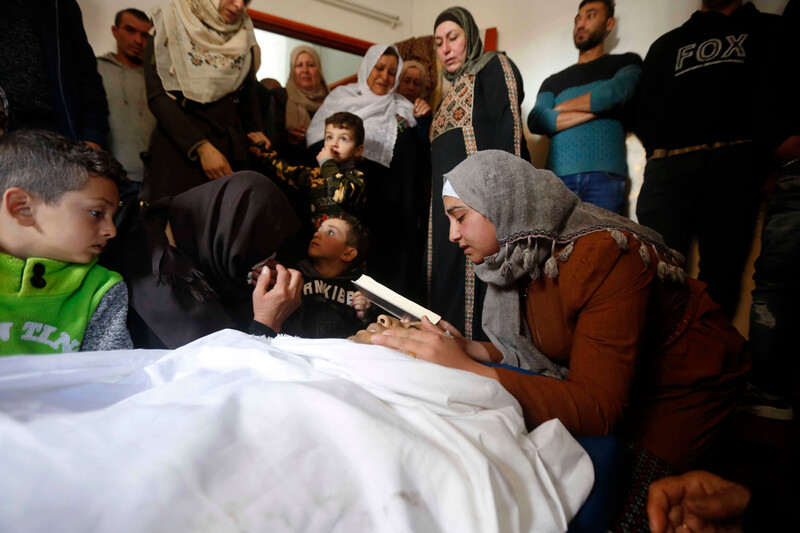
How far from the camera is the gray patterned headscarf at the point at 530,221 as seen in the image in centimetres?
97

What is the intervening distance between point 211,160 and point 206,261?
0.49 meters

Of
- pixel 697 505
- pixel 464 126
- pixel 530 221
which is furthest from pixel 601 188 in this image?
pixel 697 505

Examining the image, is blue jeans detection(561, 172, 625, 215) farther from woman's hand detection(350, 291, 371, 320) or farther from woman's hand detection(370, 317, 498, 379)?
woman's hand detection(370, 317, 498, 379)

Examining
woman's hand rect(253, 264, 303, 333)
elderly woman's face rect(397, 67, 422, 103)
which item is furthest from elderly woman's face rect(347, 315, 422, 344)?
elderly woman's face rect(397, 67, 422, 103)

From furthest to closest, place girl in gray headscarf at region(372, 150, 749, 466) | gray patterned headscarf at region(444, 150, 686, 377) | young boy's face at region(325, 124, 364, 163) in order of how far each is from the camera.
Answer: young boy's face at region(325, 124, 364, 163)
gray patterned headscarf at region(444, 150, 686, 377)
girl in gray headscarf at region(372, 150, 749, 466)

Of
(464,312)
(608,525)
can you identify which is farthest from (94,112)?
(608,525)

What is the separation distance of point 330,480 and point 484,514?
181 millimetres

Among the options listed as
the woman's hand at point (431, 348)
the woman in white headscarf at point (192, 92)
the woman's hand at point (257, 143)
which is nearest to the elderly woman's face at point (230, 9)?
the woman in white headscarf at point (192, 92)

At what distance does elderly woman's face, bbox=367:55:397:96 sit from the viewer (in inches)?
77.5

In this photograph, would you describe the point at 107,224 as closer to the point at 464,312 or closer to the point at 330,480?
the point at 330,480

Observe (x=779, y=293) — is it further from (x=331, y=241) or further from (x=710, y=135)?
(x=331, y=241)

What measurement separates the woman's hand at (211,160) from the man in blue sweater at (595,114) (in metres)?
1.49

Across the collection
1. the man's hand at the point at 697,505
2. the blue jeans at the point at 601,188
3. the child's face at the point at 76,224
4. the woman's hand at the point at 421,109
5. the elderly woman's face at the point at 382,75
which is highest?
the elderly woman's face at the point at 382,75

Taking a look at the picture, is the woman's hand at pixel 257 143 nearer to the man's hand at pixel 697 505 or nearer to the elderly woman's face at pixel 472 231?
the elderly woman's face at pixel 472 231
